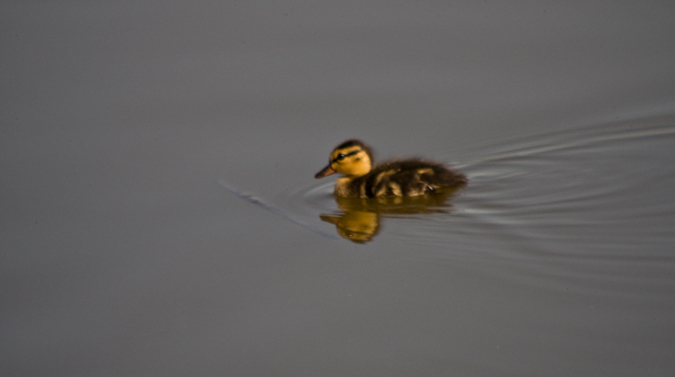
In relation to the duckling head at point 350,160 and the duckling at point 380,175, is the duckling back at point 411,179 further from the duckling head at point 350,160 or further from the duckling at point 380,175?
the duckling head at point 350,160

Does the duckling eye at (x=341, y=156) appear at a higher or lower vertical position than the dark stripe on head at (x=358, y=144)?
lower

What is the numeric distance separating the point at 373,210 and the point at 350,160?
39 centimetres

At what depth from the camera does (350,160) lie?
5.00 metres

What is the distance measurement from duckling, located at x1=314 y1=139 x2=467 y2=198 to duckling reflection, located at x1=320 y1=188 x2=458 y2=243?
5cm

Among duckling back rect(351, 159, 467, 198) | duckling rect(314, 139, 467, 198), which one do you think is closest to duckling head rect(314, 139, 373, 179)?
duckling rect(314, 139, 467, 198)

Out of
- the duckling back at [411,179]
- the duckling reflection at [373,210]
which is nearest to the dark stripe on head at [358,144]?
the duckling back at [411,179]

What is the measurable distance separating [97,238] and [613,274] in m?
2.80

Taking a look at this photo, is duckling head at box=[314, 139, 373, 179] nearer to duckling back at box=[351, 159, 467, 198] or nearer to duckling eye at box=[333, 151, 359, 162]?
duckling eye at box=[333, 151, 359, 162]

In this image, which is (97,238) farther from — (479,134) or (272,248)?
(479,134)

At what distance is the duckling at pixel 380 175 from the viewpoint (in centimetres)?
485

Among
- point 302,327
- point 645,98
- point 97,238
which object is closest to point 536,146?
point 645,98

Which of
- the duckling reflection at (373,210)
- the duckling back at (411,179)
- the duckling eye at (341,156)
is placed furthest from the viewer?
the duckling eye at (341,156)

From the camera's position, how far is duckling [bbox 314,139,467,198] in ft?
15.9

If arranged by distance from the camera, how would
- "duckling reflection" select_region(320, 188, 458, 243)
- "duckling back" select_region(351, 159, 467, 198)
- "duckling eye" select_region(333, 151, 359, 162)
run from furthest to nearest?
"duckling eye" select_region(333, 151, 359, 162)
"duckling back" select_region(351, 159, 467, 198)
"duckling reflection" select_region(320, 188, 458, 243)
